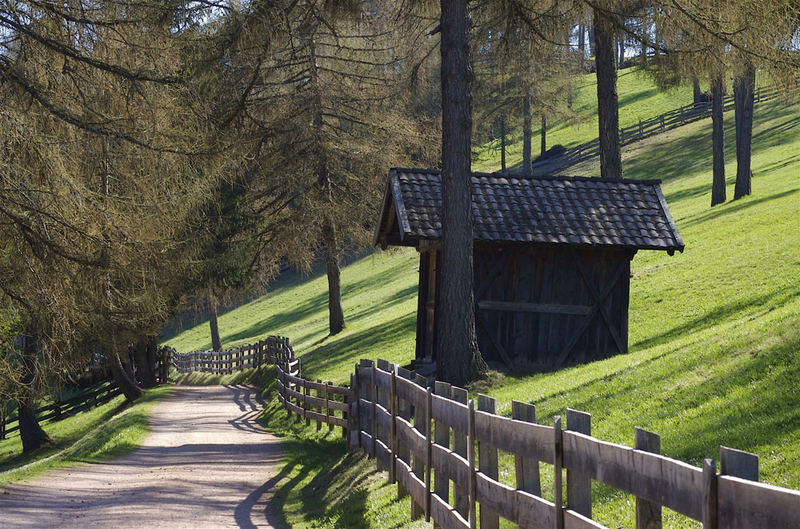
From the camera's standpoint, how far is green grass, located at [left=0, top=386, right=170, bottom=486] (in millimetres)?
16372

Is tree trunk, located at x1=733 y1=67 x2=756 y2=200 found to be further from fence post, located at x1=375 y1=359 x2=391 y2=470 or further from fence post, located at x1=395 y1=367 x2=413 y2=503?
fence post, located at x1=395 y1=367 x2=413 y2=503

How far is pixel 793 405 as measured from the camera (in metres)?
9.33

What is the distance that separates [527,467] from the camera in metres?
5.68

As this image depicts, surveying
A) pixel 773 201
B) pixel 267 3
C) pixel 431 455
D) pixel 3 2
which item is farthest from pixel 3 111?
pixel 773 201

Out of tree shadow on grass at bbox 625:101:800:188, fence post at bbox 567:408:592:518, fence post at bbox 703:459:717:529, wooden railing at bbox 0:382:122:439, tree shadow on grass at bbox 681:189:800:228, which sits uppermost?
tree shadow on grass at bbox 625:101:800:188

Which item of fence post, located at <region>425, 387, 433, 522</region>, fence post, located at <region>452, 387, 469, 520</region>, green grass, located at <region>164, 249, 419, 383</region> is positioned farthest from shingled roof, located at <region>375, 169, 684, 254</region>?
fence post, located at <region>452, 387, 469, 520</region>

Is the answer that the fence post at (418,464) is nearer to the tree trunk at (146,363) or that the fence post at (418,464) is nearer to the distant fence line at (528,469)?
the distant fence line at (528,469)

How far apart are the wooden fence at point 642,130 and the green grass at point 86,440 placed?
122 ft

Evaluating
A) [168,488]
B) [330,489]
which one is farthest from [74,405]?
[330,489]

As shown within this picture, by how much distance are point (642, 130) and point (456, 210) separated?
2073 inches

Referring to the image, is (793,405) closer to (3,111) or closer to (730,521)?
(730,521)

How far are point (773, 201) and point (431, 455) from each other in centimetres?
2821

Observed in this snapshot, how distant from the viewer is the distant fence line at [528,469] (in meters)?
3.38

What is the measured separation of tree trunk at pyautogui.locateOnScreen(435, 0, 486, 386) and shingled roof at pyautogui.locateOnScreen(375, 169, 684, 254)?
1596 mm
